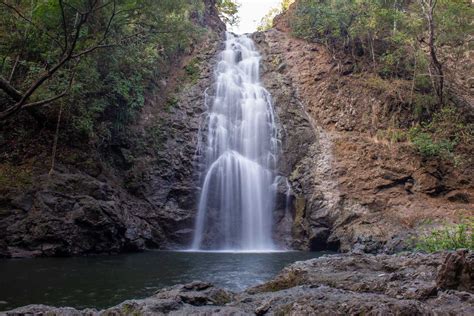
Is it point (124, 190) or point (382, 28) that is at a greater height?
A: point (382, 28)

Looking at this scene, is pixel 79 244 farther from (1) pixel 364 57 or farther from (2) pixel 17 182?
(1) pixel 364 57

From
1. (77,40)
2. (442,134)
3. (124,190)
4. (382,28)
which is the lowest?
(124,190)

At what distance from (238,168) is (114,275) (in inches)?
400

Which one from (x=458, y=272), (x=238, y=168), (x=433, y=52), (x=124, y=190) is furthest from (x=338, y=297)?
(x=433, y=52)

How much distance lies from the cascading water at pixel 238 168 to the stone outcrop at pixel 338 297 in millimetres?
11867

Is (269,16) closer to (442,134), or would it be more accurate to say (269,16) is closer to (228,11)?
(228,11)

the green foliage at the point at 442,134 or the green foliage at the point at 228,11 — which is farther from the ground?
the green foliage at the point at 228,11

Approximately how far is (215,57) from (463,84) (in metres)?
15.1

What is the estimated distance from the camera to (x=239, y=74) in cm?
2525

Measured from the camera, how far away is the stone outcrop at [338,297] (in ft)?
13.4

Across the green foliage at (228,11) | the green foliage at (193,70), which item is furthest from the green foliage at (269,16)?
the green foliage at (193,70)

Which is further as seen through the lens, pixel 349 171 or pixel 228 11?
pixel 228 11

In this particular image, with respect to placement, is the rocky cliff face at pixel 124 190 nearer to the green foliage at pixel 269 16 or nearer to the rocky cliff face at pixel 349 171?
the rocky cliff face at pixel 349 171

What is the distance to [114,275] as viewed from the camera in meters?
10.4
